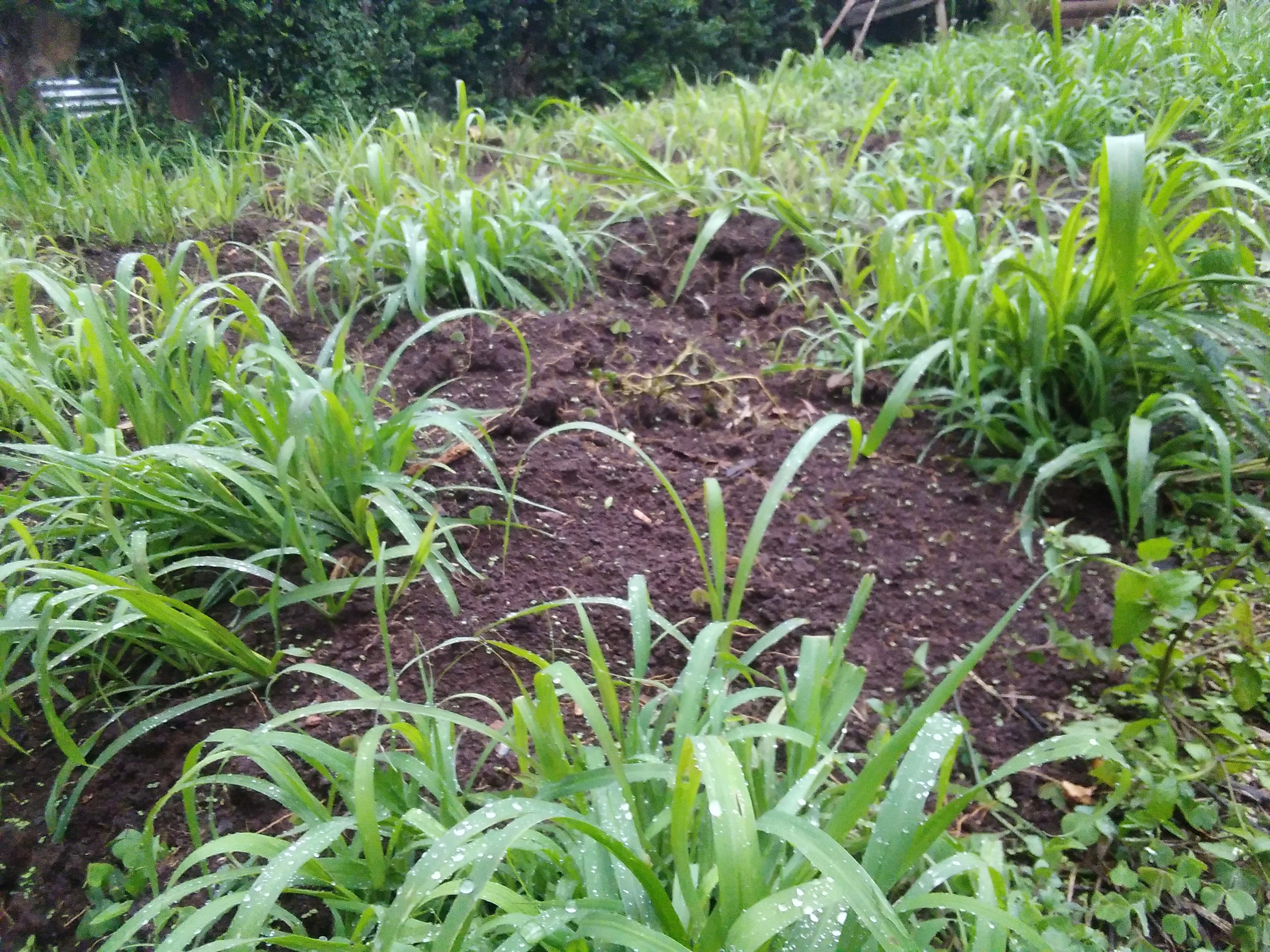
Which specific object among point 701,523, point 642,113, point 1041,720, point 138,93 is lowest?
point 1041,720

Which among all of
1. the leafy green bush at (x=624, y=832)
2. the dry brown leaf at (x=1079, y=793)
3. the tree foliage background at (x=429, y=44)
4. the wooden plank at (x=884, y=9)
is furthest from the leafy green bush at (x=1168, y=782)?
the wooden plank at (x=884, y=9)

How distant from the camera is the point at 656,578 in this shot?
1487mm

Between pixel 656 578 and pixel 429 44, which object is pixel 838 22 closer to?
pixel 429 44

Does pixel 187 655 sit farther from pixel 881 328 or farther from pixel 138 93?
pixel 138 93

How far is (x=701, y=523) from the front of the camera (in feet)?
5.30

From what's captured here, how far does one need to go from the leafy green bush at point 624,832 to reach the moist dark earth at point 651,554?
138mm

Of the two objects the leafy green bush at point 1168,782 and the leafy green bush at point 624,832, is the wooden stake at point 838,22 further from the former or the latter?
the leafy green bush at point 624,832

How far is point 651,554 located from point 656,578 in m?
0.07

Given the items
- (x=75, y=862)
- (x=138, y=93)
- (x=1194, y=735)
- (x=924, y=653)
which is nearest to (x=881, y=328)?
(x=924, y=653)

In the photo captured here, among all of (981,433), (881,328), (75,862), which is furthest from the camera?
(881,328)

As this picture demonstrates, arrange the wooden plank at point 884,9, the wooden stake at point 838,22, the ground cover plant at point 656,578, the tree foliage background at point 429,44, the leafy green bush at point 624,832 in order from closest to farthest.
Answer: the leafy green bush at point 624,832 → the ground cover plant at point 656,578 → the tree foliage background at point 429,44 → the wooden stake at point 838,22 → the wooden plank at point 884,9

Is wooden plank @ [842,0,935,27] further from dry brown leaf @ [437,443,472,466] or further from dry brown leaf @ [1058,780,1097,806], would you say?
dry brown leaf @ [1058,780,1097,806]

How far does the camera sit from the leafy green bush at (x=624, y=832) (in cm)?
80

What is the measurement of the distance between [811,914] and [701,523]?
0.87 metres
